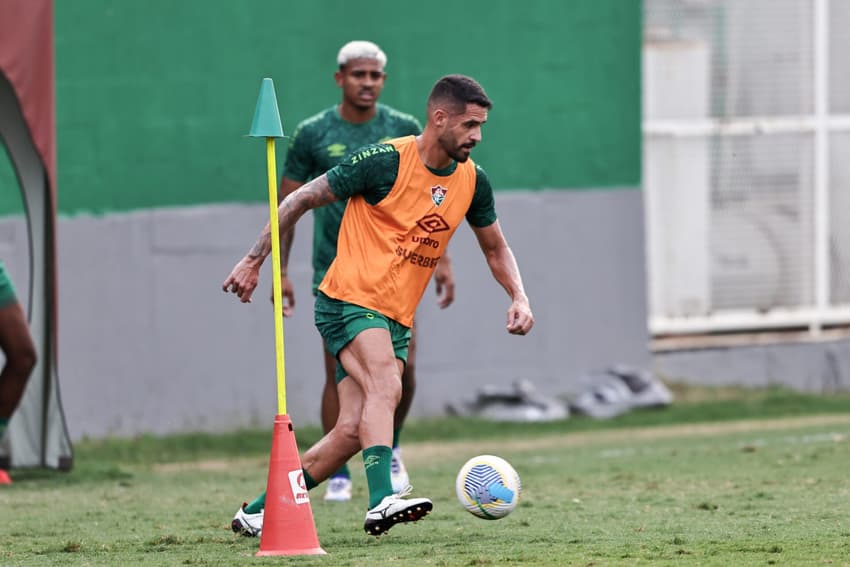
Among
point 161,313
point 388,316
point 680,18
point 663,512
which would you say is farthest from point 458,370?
point 388,316

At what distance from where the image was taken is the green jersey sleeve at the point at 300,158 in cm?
893

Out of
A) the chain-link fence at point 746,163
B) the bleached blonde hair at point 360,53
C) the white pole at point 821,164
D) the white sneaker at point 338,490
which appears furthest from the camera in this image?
the white pole at point 821,164

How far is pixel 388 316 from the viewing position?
6.94 metres

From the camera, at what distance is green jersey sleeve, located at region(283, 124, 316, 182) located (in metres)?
8.93

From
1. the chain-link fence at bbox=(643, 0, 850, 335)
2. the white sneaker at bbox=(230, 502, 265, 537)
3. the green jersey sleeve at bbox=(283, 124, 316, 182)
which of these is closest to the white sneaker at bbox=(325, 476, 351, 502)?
the green jersey sleeve at bbox=(283, 124, 316, 182)

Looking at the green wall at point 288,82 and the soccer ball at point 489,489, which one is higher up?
the green wall at point 288,82

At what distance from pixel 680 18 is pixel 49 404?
22.6 ft

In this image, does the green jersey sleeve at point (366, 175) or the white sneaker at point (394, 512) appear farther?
the green jersey sleeve at point (366, 175)

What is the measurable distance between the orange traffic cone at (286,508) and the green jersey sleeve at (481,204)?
1281 millimetres

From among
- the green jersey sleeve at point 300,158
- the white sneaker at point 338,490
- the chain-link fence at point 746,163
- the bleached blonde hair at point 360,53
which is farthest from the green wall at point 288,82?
the white sneaker at point 338,490

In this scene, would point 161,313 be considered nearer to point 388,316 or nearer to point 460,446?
point 460,446

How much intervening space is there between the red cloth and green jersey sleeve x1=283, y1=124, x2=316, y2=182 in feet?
6.79

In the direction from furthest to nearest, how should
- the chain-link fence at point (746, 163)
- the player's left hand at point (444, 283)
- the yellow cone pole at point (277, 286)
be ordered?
the chain-link fence at point (746, 163), the player's left hand at point (444, 283), the yellow cone pole at point (277, 286)

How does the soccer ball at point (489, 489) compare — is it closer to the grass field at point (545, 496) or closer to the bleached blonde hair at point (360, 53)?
the grass field at point (545, 496)
